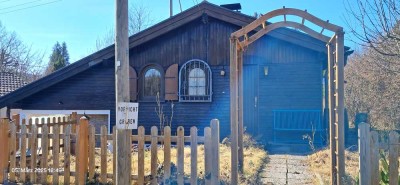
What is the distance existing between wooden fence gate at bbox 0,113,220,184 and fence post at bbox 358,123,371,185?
72.1 inches

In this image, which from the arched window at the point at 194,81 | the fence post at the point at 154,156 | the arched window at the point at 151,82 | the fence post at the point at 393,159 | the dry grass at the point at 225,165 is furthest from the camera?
the arched window at the point at 151,82

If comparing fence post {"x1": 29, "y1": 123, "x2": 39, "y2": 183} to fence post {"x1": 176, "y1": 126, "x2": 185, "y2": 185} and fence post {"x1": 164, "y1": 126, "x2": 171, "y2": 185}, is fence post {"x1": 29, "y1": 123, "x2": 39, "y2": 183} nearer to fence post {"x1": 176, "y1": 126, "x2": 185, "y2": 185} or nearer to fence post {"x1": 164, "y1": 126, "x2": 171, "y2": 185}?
fence post {"x1": 164, "y1": 126, "x2": 171, "y2": 185}

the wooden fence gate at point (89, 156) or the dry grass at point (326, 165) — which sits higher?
the wooden fence gate at point (89, 156)

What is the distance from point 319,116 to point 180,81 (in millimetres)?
4564

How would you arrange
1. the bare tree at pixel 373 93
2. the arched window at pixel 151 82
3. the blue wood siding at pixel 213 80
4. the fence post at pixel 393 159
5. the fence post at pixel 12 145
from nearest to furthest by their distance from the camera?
1. the fence post at pixel 393 159
2. the fence post at pixel 12 145
3. the blue wood siding at pixel 213 80
4. the arched window at pixel 151 82
5. the bare tree at pixel 373 93

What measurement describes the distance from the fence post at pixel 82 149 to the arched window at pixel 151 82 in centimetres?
616

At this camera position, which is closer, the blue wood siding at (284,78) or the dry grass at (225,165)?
the dry grass at (225,165)

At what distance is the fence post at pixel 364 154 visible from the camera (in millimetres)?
4121

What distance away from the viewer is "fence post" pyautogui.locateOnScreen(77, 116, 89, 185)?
531 centimetres

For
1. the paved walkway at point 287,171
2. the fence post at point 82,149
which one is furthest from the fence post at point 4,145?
the paved walkway at point 287,171

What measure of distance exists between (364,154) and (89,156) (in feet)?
13.3

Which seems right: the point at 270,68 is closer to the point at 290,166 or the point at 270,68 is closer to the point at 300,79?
the point at 300,79

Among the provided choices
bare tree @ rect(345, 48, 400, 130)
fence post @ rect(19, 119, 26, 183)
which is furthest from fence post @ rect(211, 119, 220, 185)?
bare tree @ rect(345, 48, 400, 130)

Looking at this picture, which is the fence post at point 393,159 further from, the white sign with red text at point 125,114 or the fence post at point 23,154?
Answer: the fence post at point 23,154
